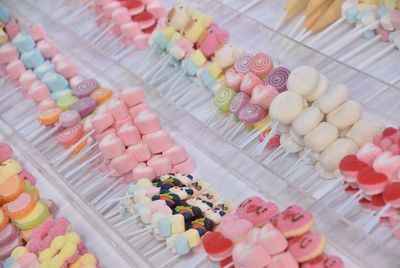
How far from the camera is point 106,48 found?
95.4 inches

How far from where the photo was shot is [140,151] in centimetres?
187

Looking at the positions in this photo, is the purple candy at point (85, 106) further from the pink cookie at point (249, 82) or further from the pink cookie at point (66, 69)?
the pink cookie at point (249, 82)

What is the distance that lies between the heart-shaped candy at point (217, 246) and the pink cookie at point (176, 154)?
426 millimetres

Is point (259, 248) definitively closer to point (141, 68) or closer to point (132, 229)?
point (132, 229)

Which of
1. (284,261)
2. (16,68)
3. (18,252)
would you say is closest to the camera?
(284,261)

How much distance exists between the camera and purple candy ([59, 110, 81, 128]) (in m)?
2.06

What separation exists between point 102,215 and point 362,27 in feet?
3.23

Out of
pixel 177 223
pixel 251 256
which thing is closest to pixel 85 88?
pixel 177 223

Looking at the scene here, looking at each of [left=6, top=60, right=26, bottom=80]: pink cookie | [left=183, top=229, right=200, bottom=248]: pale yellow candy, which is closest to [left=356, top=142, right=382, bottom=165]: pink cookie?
[left=183, top=229, right=200, bottom=248]: pale yellow candy

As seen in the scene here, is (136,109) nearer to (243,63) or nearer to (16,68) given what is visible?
(243,63)

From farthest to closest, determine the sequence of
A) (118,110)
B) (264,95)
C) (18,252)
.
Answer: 1. (118,110)
2. (264,95)
3. (18,252)

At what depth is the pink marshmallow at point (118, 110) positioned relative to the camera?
6.28 feet

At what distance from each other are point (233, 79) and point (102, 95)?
1.49 ft

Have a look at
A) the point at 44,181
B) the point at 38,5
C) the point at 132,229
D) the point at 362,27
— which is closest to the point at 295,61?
the point at 362,27
